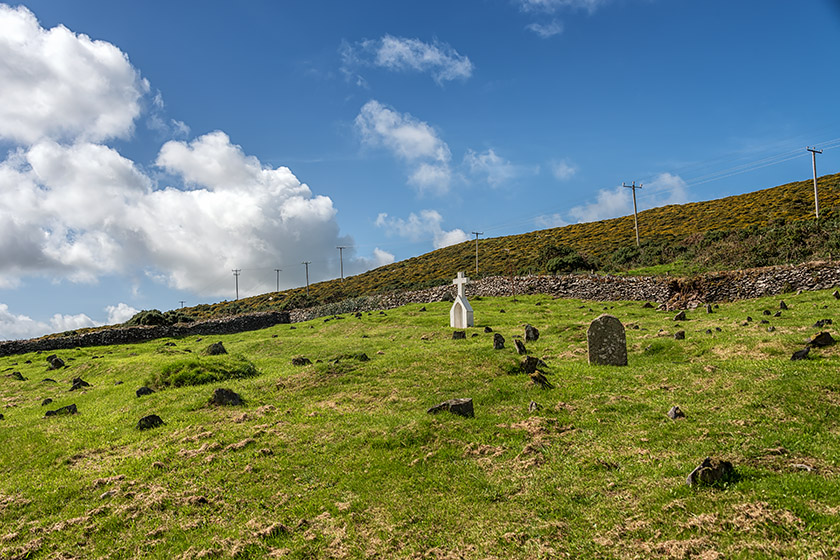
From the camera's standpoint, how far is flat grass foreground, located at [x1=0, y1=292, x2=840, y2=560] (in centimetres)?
815

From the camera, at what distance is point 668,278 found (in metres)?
41.5

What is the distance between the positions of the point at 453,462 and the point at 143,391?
48.5 feet

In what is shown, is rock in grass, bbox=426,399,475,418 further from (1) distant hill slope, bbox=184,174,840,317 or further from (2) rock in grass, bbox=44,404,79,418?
(1) distant hill slope, bbox=184,174,840,317

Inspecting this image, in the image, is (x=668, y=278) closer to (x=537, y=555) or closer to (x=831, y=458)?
(x=831, y=458)

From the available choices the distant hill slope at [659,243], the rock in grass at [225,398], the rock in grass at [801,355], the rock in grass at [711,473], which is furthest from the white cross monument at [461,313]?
the distant hill slope at [659,243]

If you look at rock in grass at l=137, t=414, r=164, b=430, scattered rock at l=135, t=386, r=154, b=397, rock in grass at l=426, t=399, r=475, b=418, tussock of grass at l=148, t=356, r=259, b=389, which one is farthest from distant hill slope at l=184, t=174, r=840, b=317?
rock in grass at l=137, t=414, r=164, b=430

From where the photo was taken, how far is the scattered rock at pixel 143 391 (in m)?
19.6

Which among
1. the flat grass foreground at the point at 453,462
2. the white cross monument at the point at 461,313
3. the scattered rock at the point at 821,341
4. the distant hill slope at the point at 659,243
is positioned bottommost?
the flat grass foreground at the point at 453,462

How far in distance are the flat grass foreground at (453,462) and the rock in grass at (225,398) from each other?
469 millimetres

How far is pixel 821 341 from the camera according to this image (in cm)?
1636

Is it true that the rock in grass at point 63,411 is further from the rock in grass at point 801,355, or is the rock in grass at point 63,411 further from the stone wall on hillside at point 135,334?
the stone wall on hillside at point 135,334

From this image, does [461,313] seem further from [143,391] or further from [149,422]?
[149,422]

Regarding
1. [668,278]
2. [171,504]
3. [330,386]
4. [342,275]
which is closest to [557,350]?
[330,386]

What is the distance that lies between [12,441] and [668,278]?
43.6 meters
